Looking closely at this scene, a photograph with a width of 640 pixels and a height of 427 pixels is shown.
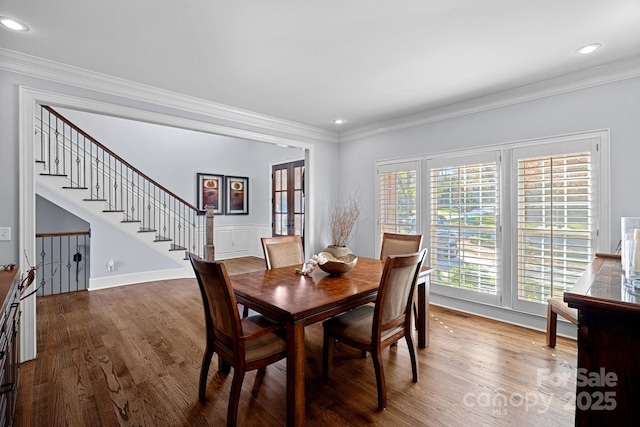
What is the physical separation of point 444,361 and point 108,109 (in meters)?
3.75

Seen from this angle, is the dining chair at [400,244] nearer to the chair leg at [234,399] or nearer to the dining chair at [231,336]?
the dining chair at [231,336]

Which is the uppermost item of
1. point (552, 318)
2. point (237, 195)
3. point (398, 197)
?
point (237, 195)

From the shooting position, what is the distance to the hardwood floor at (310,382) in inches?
71.7

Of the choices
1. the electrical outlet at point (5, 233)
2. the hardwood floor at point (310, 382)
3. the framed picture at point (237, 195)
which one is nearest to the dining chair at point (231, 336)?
the hardwood floor at point (310, 382)

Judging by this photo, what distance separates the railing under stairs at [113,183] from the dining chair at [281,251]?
3.14 metres

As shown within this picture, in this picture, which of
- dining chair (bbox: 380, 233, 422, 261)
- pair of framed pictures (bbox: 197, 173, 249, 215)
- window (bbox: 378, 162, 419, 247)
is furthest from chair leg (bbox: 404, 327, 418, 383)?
pair of framed pictures (bbox: 197, 173, 249, 215)

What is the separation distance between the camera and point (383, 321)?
1.99 m

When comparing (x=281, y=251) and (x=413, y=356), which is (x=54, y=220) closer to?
(x=281, y=251)

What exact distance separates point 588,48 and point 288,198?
534 centimetres

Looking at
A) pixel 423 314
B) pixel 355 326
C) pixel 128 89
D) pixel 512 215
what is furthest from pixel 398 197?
pixel 128 89

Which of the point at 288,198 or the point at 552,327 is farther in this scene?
the point at 288,198

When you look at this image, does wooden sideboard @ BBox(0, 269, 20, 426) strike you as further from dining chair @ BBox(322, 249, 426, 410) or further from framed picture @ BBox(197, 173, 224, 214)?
framed picture @ BBox(197, 173, 224, 214)

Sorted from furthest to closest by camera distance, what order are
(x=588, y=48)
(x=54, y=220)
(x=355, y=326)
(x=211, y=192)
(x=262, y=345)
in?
1. (x=211, y=192)
2. (x=54, y=220)
3. (x=588, y=48)
4. (x=355, y=326)
5. (x=262, y=345)

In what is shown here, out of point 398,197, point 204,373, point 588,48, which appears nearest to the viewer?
point 204,373
